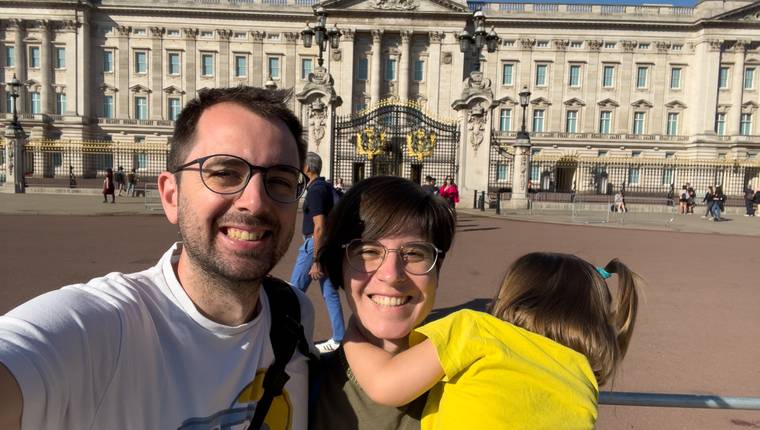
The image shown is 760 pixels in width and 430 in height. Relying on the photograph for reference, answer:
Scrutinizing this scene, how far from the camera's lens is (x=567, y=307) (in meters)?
1.46

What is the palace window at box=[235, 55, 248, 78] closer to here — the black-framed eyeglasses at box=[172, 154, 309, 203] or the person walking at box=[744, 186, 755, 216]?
the person walking at box=[744, 186, 755, 216]

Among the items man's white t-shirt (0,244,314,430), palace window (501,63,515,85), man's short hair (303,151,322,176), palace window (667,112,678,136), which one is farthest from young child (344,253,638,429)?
palace window (667,112,678,136)

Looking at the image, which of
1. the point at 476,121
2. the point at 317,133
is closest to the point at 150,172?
the point at 317,133

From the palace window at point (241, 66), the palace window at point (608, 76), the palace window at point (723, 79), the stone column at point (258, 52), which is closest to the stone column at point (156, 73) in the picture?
the palace window at point (241, 66)

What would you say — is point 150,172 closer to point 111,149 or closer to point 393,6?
point 111,149

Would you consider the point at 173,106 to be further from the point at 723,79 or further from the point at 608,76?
the point at 723,79

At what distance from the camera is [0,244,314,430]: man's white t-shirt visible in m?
0.99

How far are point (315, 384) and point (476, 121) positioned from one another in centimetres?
2023

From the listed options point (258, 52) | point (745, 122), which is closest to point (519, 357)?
point (258, 52)

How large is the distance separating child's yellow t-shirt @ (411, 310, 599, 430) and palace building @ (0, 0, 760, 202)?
1778 inches

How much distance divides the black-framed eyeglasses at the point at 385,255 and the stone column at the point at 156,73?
2077 inches

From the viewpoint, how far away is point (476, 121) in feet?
68.5

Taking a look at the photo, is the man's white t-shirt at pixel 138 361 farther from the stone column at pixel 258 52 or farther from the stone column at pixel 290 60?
the stone column at pixel 258 52

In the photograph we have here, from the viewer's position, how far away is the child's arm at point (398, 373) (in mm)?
1343
